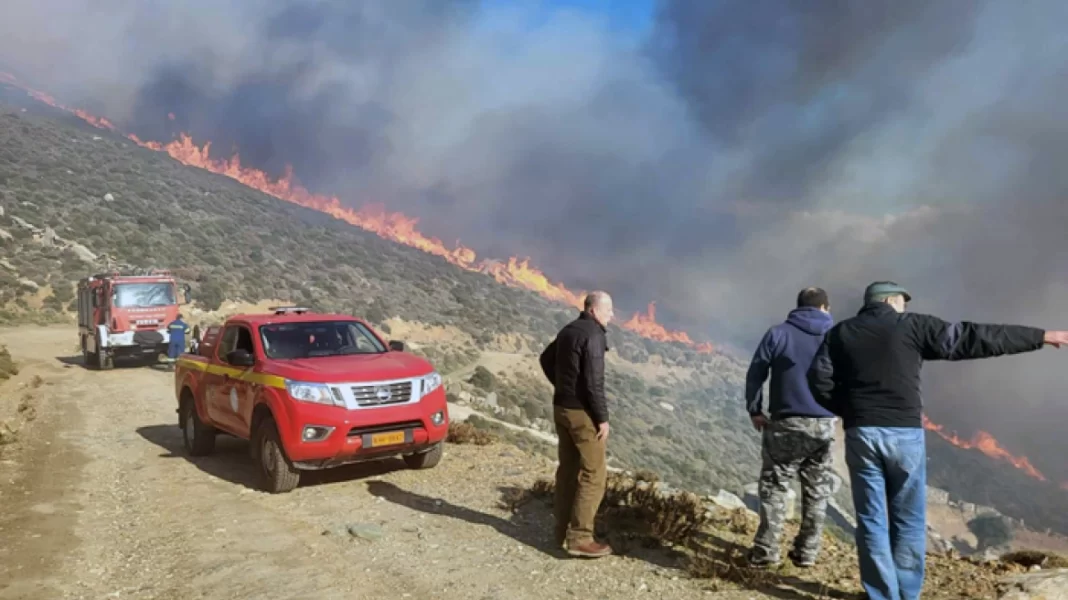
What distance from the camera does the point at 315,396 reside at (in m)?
7.71

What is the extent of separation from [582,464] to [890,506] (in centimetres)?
220

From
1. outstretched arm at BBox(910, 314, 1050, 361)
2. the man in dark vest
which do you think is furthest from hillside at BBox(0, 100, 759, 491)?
outstretched arm at BBox(910, 314, 1050, 361)

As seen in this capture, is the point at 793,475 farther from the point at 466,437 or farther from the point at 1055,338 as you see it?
the point at 466,437

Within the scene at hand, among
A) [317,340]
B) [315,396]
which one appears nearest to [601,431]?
[315,396]

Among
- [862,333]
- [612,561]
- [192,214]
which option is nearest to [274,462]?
[612,561]

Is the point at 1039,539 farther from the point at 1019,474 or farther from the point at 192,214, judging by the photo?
the point at 192,214

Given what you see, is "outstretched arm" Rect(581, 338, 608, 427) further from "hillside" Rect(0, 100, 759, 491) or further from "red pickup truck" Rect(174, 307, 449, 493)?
"hillside" Rect(0, 100, 759, 491)

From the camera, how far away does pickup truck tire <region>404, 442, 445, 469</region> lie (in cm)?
883

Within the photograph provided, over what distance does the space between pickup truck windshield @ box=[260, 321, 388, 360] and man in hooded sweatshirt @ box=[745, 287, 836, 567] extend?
206 inches

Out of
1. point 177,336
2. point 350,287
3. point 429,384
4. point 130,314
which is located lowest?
point 429,384

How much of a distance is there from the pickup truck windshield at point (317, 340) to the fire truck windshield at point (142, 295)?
48.4 ft

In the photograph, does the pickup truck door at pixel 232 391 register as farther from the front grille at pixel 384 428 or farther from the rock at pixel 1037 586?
the rock at pixel 1037 586

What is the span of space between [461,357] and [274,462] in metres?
26.8

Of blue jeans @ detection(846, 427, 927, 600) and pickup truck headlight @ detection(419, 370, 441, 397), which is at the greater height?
pickup truck headlight @ detection(419, 370, 441, 397)
